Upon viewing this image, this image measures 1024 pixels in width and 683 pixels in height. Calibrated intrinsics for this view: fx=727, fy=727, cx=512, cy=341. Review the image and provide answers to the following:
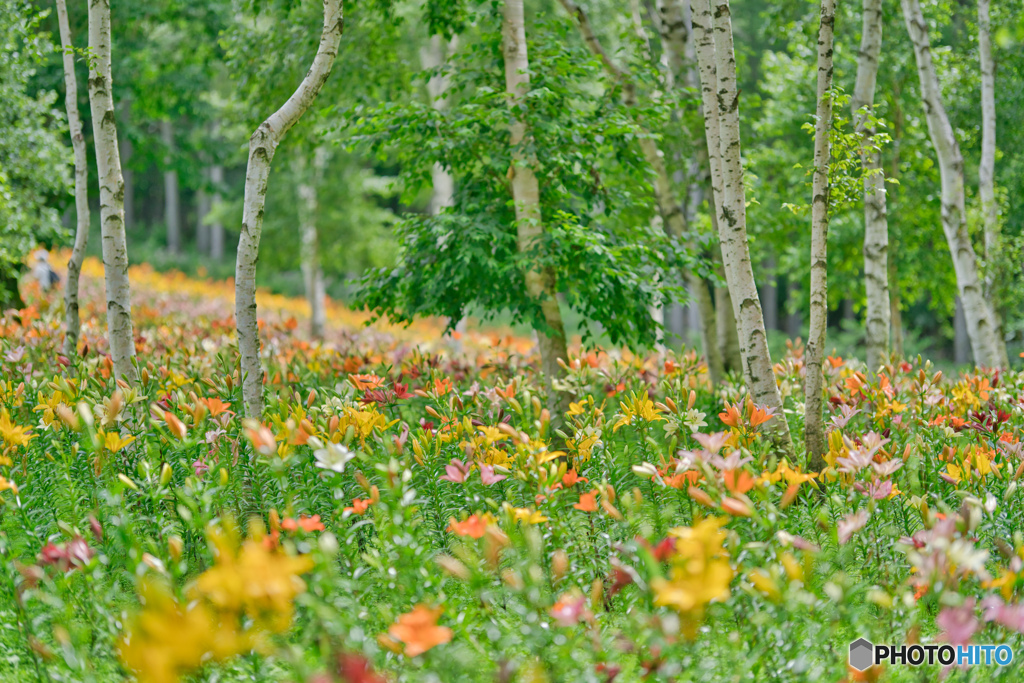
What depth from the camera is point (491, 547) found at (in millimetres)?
2480

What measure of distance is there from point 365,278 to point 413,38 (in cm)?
1017

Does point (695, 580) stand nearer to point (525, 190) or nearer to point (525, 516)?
point (525, 516)

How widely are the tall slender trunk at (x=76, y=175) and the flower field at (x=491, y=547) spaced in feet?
3.04

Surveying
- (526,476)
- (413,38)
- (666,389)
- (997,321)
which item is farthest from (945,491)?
(413,38)

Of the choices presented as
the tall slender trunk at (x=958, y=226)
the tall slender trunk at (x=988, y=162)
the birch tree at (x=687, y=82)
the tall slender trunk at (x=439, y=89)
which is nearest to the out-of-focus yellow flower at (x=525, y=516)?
the birch tree at (x=687, y=82)

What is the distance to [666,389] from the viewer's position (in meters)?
4.97

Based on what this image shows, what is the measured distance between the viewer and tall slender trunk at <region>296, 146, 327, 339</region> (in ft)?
46.5

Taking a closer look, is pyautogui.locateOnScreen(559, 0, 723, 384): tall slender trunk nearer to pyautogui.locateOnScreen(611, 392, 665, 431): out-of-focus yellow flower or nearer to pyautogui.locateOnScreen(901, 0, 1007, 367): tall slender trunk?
pyautogui.locateOnScreen(901, 0, 1007, 367): tall slender trunk

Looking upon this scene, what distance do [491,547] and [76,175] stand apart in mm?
4862

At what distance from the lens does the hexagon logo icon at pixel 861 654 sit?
2572 mm

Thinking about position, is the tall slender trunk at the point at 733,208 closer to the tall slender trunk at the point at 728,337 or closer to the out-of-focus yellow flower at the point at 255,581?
the tall slender trunk at the point at 728,337

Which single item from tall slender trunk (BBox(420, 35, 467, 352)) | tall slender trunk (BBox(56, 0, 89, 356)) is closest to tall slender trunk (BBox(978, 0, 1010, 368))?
tall slender trunk (BBox(420, 35, 467, 352))

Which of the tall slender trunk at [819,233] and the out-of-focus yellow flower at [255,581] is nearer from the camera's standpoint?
the out-of-focus yellow flower at [255,581]

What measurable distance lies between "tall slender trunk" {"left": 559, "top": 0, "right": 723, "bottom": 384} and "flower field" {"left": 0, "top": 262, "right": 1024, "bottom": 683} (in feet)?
6.49
